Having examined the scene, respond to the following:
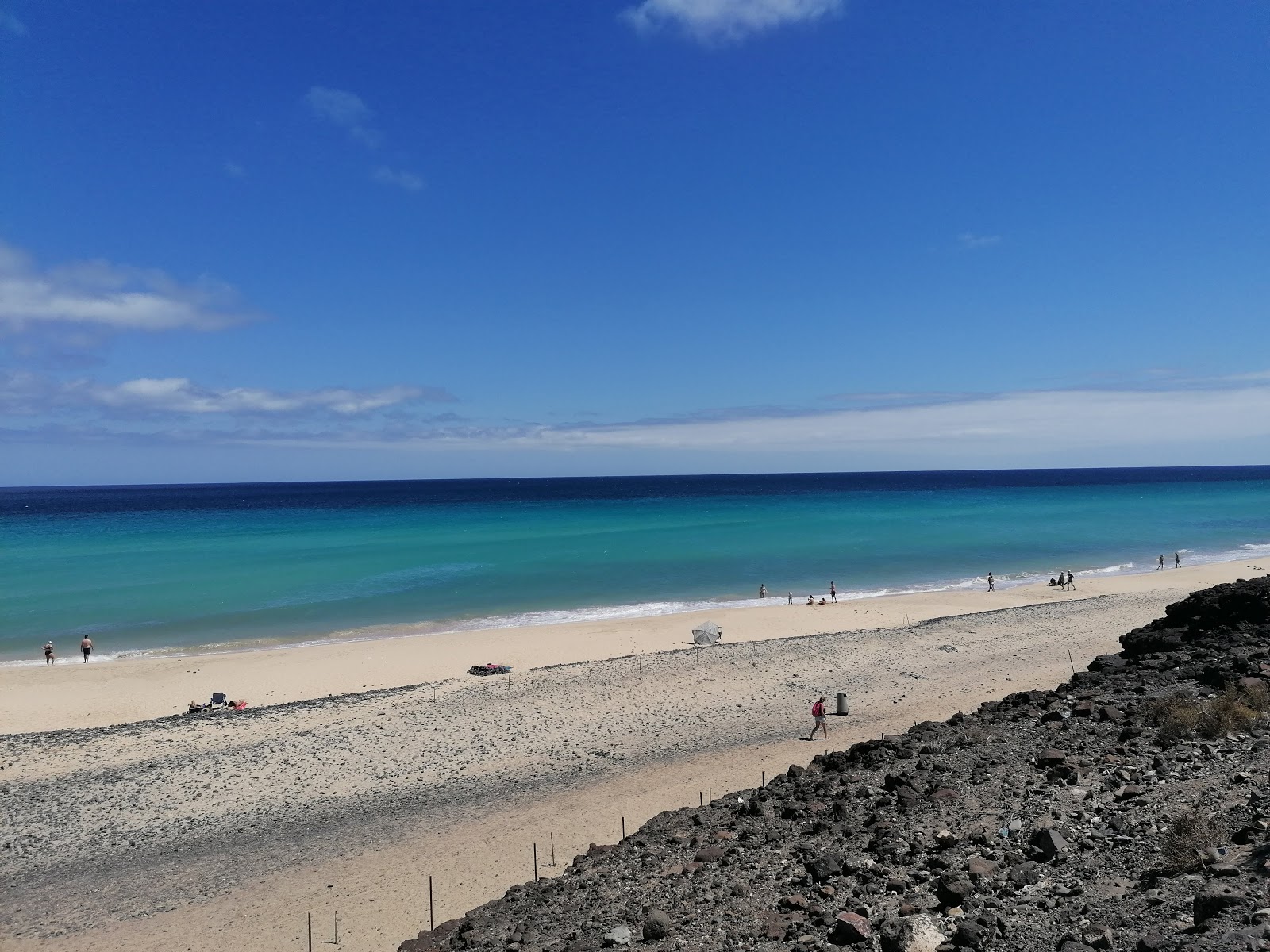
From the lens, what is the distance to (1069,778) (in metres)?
9.68

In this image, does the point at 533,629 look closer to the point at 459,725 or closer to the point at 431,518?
the point at 459,725

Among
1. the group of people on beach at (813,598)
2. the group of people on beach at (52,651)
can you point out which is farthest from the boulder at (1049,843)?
the group of people on beach at (52,651)

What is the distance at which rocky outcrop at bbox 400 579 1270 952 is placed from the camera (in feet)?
21.5

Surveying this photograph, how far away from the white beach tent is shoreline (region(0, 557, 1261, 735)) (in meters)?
0.89

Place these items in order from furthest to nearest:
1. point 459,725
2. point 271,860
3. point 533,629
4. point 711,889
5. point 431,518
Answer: point 431,518, point 533,629, point 459,725, point 271,860, point 711,889

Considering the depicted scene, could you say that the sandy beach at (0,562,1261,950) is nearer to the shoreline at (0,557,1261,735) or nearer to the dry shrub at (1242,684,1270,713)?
the shoreline at (0,557,1261,735)

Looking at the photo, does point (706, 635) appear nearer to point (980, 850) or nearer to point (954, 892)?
point (980, 850)

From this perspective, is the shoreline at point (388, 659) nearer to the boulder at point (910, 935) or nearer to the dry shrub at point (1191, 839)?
the boulder at point (910, 935)

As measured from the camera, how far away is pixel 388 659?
95.0ft

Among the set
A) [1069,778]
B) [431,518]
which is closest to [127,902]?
[1069,778]

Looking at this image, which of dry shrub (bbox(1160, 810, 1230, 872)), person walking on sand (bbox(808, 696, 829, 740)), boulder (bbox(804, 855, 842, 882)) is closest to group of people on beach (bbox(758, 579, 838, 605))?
person walking on sand (bbox(808, 696, 829, 740))

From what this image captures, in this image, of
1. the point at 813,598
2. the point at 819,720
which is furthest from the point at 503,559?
the point at 819,720

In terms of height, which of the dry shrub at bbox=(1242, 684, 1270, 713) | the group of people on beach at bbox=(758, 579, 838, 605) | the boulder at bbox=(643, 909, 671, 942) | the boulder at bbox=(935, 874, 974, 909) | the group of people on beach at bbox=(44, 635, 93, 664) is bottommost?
the group of people on beach at bbox=(758, 579, 838, 605)

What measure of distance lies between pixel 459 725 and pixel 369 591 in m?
28.4
